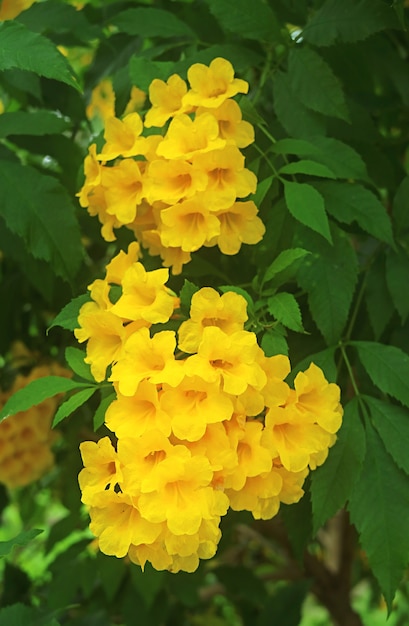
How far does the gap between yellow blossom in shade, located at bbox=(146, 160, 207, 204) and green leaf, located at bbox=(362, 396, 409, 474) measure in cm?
30

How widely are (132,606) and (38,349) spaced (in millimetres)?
542

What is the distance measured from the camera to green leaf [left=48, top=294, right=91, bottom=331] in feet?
2.80

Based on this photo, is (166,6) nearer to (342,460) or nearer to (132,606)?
(342,460)

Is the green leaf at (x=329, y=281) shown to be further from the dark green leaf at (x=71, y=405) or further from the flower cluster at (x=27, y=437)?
the flower cluster at (x=27, y=437)

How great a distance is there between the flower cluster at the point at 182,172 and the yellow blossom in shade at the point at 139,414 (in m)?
0.19

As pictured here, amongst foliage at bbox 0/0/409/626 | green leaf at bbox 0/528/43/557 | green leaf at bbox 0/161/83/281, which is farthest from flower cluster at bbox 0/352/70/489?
green leaf at bbox 0/528/43/557

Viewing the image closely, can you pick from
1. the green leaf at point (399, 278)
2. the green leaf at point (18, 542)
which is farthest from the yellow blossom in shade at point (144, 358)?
the green leaf at point (399, 278)

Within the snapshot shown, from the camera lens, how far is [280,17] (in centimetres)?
114

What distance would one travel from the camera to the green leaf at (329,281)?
868mm

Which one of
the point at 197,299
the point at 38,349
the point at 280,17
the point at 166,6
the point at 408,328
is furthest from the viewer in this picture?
the point at 38,349

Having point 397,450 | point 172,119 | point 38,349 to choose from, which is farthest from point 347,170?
point 38,349

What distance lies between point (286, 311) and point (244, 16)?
39 centimetres

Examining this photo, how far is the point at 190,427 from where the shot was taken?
2.28 feet

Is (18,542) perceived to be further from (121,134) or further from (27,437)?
(27,437)
